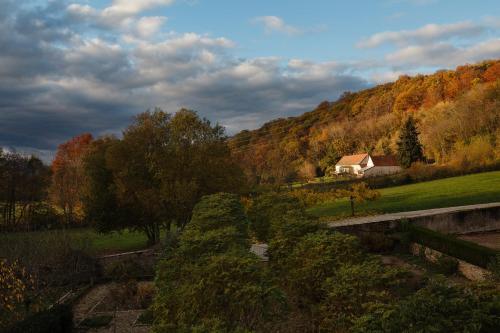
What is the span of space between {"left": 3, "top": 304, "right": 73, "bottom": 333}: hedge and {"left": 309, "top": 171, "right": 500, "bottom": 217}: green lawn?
20745mm

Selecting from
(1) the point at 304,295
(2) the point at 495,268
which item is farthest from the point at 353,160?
(1) the point at 304,295

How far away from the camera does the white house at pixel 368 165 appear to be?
230 ft

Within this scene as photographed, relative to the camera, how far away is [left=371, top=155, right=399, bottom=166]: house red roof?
72.7 m

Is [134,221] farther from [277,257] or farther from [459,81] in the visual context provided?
[459,81]

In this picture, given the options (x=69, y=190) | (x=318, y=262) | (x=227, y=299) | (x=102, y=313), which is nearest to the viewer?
(x=227, y=299)

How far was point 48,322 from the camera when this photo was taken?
485 inches

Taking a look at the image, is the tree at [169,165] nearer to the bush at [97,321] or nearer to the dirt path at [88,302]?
the dirt path at [88,302]

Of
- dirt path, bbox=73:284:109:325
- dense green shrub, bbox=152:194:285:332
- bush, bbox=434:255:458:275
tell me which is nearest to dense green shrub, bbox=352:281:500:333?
dense green shrub, bbox=152:194:285:332

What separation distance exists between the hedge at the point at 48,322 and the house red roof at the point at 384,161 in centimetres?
6477

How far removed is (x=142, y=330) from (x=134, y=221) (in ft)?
51.3

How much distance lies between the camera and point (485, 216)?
24062 mm

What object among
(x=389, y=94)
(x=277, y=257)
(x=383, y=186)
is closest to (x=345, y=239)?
(x=277, y=257)

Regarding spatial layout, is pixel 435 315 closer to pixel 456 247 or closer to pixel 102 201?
pixel 456 247

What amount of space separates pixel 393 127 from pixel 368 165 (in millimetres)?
17250
